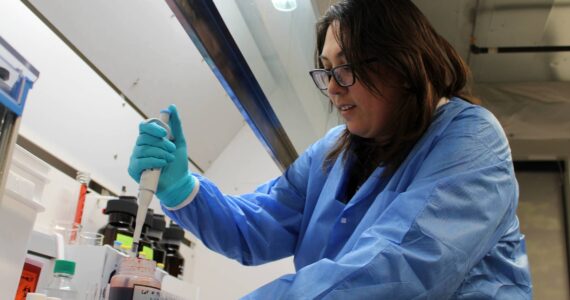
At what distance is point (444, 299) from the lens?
32.1 inches

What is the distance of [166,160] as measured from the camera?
3.59ft

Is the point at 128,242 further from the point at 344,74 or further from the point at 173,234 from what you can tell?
the point at 344,74

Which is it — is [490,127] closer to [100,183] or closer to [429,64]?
[429,64]

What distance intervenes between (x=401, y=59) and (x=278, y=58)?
1.31ft

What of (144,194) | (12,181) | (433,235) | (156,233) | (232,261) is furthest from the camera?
(232,261)

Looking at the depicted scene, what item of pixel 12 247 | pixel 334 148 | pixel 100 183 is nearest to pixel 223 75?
pixel 334 148

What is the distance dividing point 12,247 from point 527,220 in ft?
9.21

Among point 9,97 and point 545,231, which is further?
point 545,231

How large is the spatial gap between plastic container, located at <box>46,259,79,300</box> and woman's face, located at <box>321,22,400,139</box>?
602 mm

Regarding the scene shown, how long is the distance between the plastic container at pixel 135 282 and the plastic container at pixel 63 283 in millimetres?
164

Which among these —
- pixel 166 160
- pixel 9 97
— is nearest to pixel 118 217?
pixel 166 160

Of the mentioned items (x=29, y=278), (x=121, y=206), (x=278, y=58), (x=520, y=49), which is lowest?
(x=29, y=278)

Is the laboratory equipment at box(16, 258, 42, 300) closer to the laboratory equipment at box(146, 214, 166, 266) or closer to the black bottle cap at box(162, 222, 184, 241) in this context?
the laboratory equipment at box(146, 214, 166, 266)

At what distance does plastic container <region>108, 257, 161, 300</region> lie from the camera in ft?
3.10
